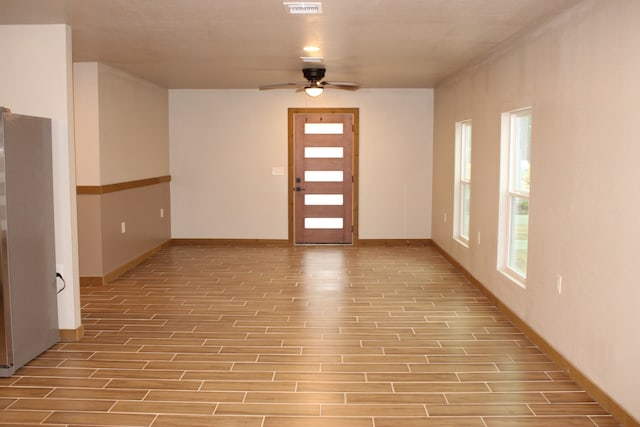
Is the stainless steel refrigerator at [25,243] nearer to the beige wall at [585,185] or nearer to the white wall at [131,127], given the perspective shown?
the white wall at [131,127]

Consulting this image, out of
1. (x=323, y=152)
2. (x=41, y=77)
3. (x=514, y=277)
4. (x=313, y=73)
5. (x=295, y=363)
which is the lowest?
(x=295, y=363)

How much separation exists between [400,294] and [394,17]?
2.98 meters

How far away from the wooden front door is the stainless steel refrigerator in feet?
16.8

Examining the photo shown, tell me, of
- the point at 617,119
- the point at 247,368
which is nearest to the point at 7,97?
the point at 247,368

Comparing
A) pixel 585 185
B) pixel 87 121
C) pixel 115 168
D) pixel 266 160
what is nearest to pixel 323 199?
pixel 266 160

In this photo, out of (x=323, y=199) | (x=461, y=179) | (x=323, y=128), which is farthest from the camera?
(x=323, y=199)

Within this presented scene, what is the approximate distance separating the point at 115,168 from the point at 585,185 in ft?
17.1

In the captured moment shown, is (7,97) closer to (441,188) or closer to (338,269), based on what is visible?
(338,269)

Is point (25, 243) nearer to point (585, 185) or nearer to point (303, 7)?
point (303, 7)

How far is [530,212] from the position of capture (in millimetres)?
4852

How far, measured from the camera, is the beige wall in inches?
127

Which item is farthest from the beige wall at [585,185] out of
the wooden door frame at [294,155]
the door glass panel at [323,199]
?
the door glass panel at [323,199]

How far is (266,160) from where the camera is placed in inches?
370

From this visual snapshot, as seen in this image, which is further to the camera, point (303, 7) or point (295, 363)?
point (295, 363)
